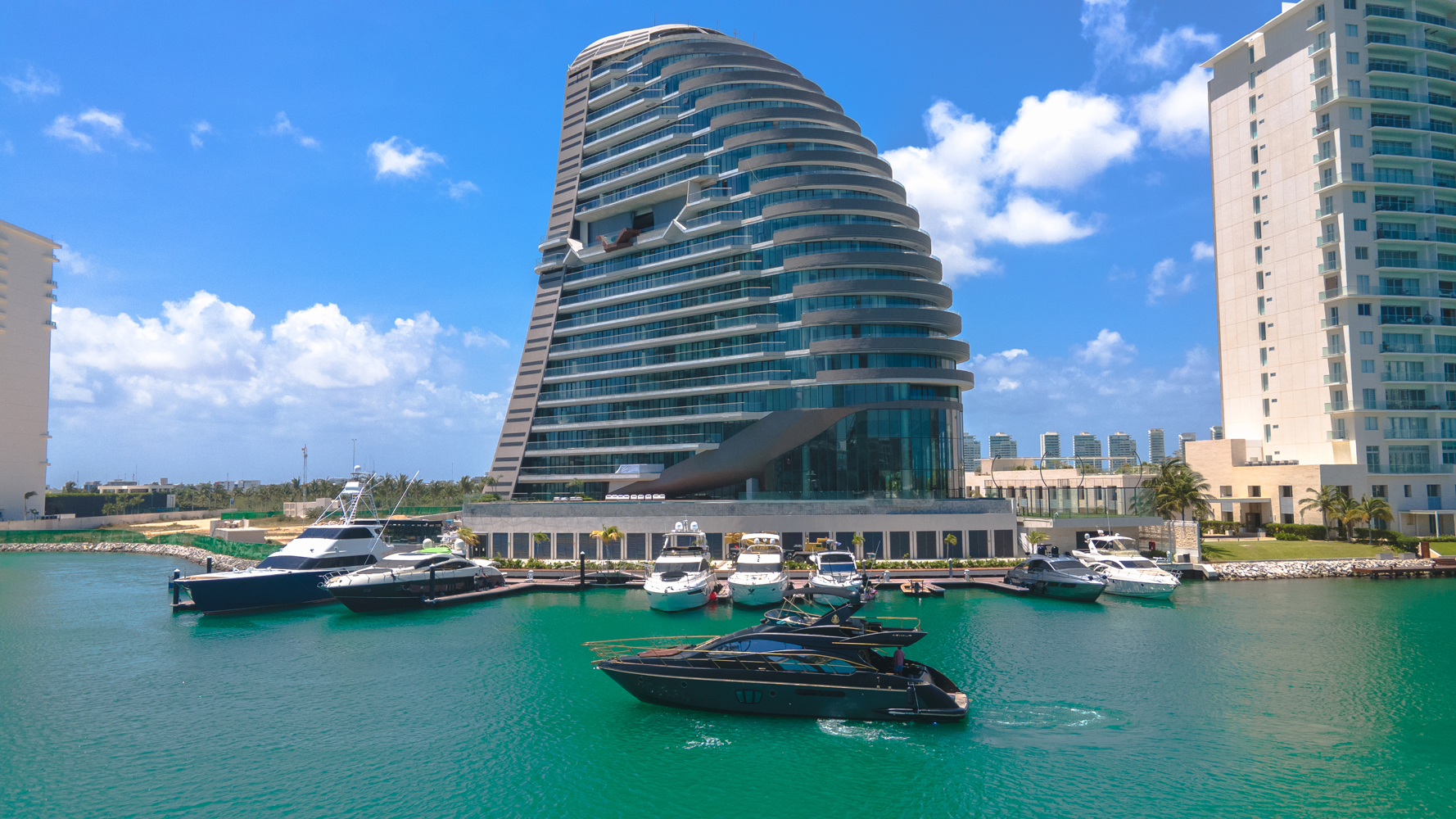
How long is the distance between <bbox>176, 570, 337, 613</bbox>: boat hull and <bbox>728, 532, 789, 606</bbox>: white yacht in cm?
3094

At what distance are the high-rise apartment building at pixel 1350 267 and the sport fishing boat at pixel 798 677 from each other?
7714cm

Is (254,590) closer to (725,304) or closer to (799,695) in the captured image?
(799,695)

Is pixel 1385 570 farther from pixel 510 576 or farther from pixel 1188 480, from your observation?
pixel 510 576

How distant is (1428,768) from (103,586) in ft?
309

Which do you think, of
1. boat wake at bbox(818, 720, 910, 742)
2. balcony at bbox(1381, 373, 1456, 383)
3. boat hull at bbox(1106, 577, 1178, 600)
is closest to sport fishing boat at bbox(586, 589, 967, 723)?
boat wake at bbox(818, 720, 910, 742)

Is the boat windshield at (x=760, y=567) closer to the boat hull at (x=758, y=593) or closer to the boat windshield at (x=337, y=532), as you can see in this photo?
the boat hull at (x=758, y=593)

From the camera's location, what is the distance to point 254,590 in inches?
2260

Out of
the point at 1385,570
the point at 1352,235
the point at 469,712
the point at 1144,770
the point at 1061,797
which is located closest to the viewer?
the point at 1061,797

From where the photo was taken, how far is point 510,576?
6888cm

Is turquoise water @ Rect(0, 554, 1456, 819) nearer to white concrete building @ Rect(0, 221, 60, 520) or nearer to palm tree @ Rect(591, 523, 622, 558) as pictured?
palm tree @ Rect(591, 523, 622, 558)

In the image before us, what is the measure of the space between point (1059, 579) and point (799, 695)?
35.3 m

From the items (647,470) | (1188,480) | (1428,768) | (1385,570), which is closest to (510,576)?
(647,470)

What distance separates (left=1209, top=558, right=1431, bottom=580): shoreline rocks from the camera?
68.3 m

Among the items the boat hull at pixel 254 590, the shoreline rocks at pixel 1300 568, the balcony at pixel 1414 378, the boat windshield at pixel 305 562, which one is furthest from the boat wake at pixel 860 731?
the balcony at pixel 1414 378
